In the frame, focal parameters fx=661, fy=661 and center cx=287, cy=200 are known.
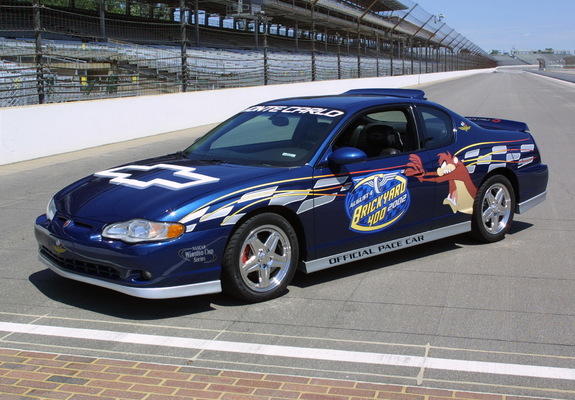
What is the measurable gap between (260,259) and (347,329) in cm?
82

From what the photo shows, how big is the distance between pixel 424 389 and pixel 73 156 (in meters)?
11.0

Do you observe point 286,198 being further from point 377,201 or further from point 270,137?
point 270,137

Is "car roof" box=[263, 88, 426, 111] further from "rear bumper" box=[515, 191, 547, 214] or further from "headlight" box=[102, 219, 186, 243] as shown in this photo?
"headlight" box=[102, 219, 186, 243]

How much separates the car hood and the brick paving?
106cm

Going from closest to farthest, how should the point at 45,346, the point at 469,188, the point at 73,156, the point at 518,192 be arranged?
the point at 45,346, the point at 469,188, the point at 518,192, the point at 73,156

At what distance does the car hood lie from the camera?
4.42 meters

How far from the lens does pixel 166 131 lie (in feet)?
57.8

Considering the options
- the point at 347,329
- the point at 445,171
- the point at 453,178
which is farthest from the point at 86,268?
the point at 453,178

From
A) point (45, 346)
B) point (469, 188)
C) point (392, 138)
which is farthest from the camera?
point (469, 188)

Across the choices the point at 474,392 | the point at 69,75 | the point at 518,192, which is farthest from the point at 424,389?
the point at 69,75

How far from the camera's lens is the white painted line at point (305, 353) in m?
3.68

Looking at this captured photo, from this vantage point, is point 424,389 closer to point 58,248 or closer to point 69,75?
point 58,248

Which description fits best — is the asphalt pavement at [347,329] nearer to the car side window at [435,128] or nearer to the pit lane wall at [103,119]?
the car side window at [435,128]

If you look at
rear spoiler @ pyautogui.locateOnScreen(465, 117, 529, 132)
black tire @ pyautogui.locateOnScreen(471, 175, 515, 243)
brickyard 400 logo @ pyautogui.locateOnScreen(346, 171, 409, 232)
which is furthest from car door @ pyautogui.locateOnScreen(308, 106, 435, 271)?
rear spoiler @ pyautogui.locateOnScreen(465, 117, 529, 132)
